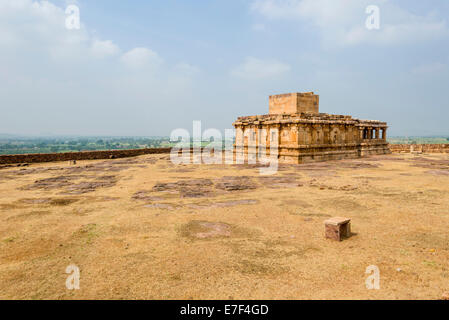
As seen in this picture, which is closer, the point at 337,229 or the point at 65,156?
the point at 337,229

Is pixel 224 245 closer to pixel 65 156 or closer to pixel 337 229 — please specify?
pixel 337 229

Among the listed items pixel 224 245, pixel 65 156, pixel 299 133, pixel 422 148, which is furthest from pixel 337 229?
pixel 422 148

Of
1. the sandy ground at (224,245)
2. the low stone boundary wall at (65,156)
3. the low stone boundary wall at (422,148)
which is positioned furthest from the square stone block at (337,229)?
the low stone boundary wall at (422,148)

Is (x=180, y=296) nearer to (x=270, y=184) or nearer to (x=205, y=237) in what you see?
(x=205, y=237)

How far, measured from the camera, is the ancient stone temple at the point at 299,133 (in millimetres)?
19469

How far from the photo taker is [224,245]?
5.00 m

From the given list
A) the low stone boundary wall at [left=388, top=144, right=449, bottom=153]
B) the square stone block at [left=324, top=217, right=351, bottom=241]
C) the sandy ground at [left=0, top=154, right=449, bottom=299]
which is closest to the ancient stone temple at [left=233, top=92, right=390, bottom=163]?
the low stone boundary wall at [left=388, top=144, right=449, bottom=153]

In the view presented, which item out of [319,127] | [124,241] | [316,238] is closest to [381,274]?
[316,238]

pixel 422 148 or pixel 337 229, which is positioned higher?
pixel 422 148

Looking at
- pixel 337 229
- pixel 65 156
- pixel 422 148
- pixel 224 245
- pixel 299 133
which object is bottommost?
pixel 224 245

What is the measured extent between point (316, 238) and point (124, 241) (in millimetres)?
3761

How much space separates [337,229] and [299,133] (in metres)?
14.8

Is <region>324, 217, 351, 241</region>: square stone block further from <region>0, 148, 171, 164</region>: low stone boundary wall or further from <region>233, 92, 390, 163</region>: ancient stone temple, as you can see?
<region>0, 148, 171, 164</region>: low stone boundary wall
